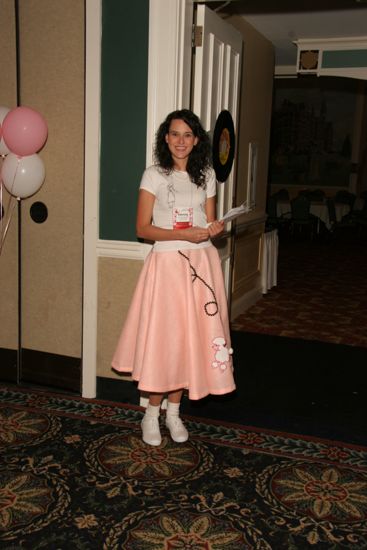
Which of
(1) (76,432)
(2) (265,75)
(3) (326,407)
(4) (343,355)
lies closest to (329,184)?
(2) (265,75)

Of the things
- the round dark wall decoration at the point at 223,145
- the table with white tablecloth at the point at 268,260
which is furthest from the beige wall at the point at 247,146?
the round dark wall decoration at the point at 223,145

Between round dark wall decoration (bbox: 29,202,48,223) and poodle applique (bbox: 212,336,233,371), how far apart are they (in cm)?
145

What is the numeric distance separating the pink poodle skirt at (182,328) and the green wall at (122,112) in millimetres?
607

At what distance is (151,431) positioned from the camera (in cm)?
317

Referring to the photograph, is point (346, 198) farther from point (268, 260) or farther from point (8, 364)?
point (8, 364)

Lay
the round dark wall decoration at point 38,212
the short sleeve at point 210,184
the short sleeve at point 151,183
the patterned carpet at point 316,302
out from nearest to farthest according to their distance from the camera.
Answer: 1. the short sleeve at point 151,183
2. the short sleeve at point 210,184
3. the round dark wall decoration at point 38,212
4. the patterned carpet at point 316,302

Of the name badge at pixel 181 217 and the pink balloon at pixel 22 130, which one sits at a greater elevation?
the pink balloon at pixel 22 130

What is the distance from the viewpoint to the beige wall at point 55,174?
3.55 meters

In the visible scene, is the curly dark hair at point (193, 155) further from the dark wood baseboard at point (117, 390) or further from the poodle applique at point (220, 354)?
the dark wood baseboard at point (117, 390)

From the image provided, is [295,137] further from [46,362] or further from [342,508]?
[342,508]

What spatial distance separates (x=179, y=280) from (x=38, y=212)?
1269mm

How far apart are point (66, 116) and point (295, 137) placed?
39.3ft

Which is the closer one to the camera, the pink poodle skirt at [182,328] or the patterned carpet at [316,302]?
the pink poodle skirt at [182,328]

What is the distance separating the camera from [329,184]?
14633 millimetres
